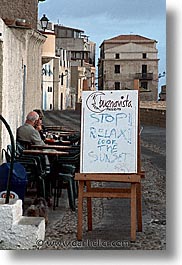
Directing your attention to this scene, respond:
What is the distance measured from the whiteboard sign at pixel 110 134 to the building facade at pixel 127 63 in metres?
1.10

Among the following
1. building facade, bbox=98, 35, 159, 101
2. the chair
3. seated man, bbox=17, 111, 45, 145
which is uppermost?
building facade, bbox=98, 35, 159, 101

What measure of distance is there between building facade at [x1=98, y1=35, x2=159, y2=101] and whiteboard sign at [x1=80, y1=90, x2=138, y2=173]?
110cm

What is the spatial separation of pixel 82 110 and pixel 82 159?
0.44 metres

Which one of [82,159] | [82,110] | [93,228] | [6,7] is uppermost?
[6,7]

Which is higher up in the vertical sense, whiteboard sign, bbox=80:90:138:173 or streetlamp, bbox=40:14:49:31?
streetlamp, bbox=40:14:49:31

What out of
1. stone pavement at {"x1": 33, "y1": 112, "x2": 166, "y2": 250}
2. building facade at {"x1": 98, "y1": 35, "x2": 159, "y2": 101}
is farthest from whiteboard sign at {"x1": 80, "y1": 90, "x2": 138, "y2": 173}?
building facade at {"x1": 98, "y1": 35, "x2": 159, "y2": 101}

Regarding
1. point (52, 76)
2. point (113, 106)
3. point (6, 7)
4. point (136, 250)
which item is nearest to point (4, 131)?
point (113, 106)

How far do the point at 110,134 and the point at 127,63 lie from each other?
295 centimetres

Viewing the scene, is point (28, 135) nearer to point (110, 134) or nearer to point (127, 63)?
point (127, 63)

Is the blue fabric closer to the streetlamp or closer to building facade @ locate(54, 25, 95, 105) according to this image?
building facade @ locate(54, 25, 95, 105)

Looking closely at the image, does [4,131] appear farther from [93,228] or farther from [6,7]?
[6,7]

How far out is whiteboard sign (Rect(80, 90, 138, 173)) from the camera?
6562 millimetres

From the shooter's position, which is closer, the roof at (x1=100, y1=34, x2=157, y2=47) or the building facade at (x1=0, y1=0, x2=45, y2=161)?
the roof at (x1=100, y1=34, x2=157, y2=47)

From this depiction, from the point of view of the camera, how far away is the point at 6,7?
14.7m
